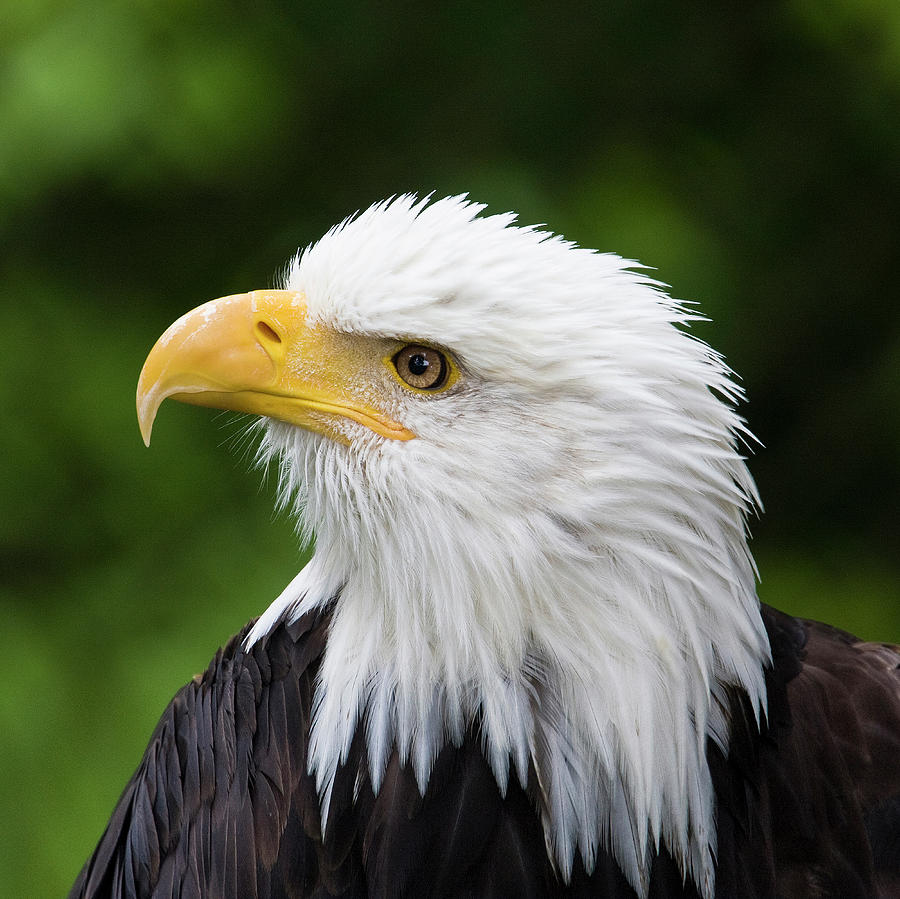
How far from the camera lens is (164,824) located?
80.0 inches

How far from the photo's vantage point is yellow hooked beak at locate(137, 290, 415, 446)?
1.73m

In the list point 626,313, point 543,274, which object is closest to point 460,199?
point 543,274

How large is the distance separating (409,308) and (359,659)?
58cm

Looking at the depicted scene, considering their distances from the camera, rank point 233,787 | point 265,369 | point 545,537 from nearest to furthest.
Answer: point 545,537, point 265,369, point 233,787

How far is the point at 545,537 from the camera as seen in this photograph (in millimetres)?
1609

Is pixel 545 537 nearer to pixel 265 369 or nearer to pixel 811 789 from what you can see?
pixel 265 369

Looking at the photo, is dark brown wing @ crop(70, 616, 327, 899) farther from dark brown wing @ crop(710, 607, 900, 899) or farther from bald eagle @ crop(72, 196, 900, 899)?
dark brown wing @ crop(710, 607, 900, 899)

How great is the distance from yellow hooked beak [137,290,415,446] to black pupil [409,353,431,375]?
0.08m

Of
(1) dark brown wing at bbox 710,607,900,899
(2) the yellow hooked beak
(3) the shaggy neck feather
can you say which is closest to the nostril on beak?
(2) the yellow hooked beak

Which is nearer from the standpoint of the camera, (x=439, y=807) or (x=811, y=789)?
(x=439, y=807)

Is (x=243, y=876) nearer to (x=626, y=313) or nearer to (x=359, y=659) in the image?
(x=359, y=659)

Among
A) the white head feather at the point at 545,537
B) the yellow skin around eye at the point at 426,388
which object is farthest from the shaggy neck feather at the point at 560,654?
the yellow skin around eye at the point at 426,388

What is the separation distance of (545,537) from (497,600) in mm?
128

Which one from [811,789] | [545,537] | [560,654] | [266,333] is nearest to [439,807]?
[560,654]
